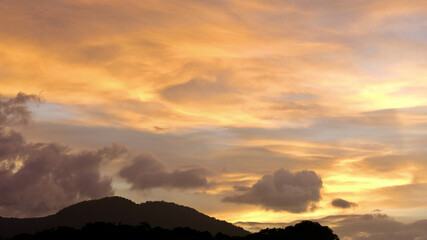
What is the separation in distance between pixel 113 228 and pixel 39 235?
57.4ft

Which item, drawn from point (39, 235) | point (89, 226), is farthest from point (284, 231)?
point (39, 235)

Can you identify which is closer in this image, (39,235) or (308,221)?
(39,235)

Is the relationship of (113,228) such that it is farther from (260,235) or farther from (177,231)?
(260,235)

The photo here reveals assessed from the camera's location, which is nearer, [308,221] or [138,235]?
[138,235]

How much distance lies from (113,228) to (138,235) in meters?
Result: 6.67

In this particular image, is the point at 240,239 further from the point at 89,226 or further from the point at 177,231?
the point at 89,226

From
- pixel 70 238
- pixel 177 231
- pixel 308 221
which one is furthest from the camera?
pixel 308 221

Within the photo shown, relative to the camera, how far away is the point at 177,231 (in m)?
151

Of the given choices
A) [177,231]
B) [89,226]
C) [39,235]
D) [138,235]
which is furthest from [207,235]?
[39,235]

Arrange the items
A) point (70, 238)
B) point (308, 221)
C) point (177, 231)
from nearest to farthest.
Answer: point (70, 238) → point (177, 231) → point (308, 221)

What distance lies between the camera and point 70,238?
13925 cm

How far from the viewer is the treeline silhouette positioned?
141 m

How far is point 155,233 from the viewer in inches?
5748

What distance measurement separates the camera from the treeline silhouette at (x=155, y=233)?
5561 inches
